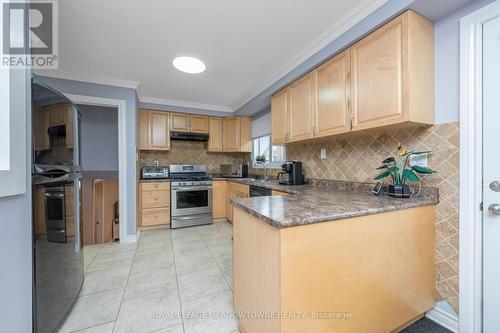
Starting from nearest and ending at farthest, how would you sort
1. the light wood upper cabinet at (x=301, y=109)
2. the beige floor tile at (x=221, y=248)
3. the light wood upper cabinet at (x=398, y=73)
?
the light wood upper cabinet at (x=398, y=73) < the light wood upper cabinet at (x=301, y=109) < the beige floor tile at (x=221, y=248)

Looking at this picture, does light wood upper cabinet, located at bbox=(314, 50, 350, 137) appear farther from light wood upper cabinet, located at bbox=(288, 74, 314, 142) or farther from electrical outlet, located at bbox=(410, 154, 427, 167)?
electrical outlet, located at bbox=(410, 154, 427, 167)

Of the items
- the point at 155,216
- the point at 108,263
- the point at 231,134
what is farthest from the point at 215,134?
the point at 108,263

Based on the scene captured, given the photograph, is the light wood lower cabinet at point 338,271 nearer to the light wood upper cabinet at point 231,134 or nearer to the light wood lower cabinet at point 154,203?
the light wood lower cabinet at point 154,203

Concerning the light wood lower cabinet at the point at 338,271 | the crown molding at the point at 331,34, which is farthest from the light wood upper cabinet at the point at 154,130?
the light wood lower cabinet at the point at 338,271

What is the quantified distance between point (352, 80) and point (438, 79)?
1.91ft

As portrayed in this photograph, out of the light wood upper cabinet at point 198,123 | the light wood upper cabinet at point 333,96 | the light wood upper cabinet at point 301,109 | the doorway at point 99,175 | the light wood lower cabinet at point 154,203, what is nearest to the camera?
the light wood upper cabinet at point 333,96

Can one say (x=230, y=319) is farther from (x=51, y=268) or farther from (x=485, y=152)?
(x=485, y=152)

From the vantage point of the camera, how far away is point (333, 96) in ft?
6.26

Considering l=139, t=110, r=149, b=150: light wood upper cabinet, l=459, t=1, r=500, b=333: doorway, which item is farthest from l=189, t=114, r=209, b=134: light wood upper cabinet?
l=459, t=1, r=500, b=333: doorway

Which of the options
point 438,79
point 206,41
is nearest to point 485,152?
point 438,79

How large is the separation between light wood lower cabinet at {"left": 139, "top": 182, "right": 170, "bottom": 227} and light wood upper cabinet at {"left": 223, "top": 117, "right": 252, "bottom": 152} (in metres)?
1.54

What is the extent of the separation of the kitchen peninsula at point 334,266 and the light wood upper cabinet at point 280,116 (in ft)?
5.12

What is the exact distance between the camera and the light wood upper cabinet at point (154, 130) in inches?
149

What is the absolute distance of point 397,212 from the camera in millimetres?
1258
